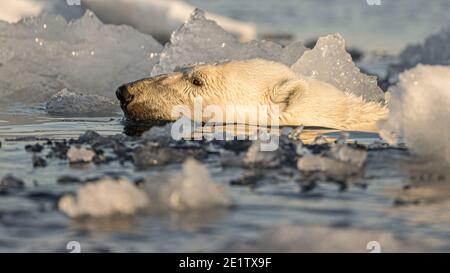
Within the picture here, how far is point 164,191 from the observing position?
6727mm

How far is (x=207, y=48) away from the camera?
14.3 metres

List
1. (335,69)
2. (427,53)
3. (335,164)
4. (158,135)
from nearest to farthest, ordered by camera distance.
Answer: (335,164) → (158,135) → (335,69) → (427,53)

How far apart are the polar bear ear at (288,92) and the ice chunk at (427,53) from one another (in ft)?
26.5

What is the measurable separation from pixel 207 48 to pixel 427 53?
5.89m

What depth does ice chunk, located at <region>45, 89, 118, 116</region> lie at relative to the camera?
12312 mm

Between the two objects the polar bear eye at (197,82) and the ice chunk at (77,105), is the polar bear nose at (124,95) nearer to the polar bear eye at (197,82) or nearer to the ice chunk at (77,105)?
the polar bear eye at (197,82)

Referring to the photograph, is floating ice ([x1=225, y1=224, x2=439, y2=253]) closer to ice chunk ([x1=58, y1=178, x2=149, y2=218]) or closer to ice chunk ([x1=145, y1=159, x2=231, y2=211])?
ice chunk ([x1=145, y1=159, x2=231, y2=211])

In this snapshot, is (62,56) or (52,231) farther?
(62,56)

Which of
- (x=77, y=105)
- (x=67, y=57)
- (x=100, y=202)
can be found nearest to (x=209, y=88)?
(x=77, y=105)

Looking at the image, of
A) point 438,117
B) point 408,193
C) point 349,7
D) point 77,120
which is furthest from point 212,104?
point 349,7

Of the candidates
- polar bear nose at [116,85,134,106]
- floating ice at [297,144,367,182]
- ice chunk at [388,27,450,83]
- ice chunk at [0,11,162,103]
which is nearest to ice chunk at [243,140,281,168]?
floating ice at [297,144,367,182]

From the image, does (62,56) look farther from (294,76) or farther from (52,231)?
(52,231)

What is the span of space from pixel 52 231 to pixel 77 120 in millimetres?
5329

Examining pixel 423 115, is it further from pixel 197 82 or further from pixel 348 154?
pixel 197 82
